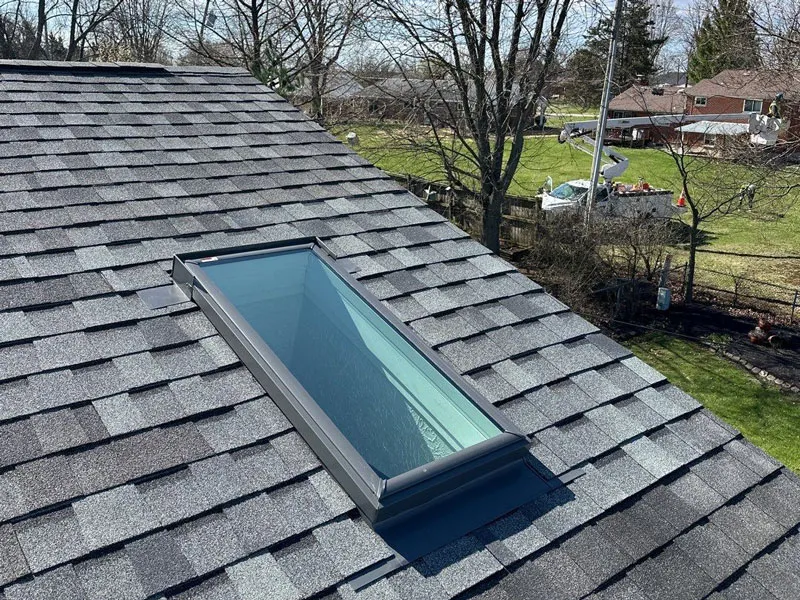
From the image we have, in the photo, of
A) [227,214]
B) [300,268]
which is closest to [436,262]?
[300,268]

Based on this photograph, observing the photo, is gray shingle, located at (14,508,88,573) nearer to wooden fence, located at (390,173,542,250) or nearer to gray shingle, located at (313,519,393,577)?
gray shingle, located at (313,519,393,577)

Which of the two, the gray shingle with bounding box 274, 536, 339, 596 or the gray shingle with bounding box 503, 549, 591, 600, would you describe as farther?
the gray shingle with bounding box 503, 549, 591, 600

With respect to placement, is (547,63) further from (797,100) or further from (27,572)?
(27,572)

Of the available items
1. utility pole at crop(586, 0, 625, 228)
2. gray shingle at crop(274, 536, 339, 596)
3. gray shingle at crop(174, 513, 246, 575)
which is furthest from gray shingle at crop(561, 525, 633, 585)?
utility pole at crop(586, 0, 625, 228)

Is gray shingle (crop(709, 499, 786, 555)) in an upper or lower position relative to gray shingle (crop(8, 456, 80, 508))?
lower

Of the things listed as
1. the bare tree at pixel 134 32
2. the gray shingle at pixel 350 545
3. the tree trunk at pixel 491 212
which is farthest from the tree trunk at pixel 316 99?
the gray shingle at pixel 350 545

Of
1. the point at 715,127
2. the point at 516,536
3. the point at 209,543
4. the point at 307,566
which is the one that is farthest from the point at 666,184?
the point at 209,543
